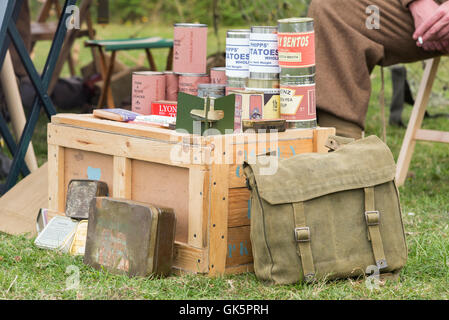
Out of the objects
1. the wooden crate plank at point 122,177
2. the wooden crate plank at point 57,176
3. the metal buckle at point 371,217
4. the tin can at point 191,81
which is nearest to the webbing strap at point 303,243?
the metal buckle at point 371,217

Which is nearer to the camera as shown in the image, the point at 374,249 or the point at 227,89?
the point at 374,249

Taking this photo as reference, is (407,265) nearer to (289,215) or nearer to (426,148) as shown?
(289,215)

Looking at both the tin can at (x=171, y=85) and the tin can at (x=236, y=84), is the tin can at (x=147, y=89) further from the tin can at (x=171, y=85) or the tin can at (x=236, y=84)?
the tin can at (x=236, y=84)

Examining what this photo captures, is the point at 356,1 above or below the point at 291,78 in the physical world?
above

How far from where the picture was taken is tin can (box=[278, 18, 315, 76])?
2170 mm

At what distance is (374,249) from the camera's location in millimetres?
2018

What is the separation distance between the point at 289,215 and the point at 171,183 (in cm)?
44

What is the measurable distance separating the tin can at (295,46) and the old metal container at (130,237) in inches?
23.7

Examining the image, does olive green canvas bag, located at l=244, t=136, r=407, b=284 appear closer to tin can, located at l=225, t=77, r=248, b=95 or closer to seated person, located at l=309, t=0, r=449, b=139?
tin can, located at l=225, t=77, r=248, b=95

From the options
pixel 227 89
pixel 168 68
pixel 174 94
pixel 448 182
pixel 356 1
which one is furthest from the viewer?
pixel 168 68

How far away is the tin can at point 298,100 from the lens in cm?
221

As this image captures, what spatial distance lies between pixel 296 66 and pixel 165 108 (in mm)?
517

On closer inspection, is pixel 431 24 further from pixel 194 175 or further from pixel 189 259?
pixel 189 259
